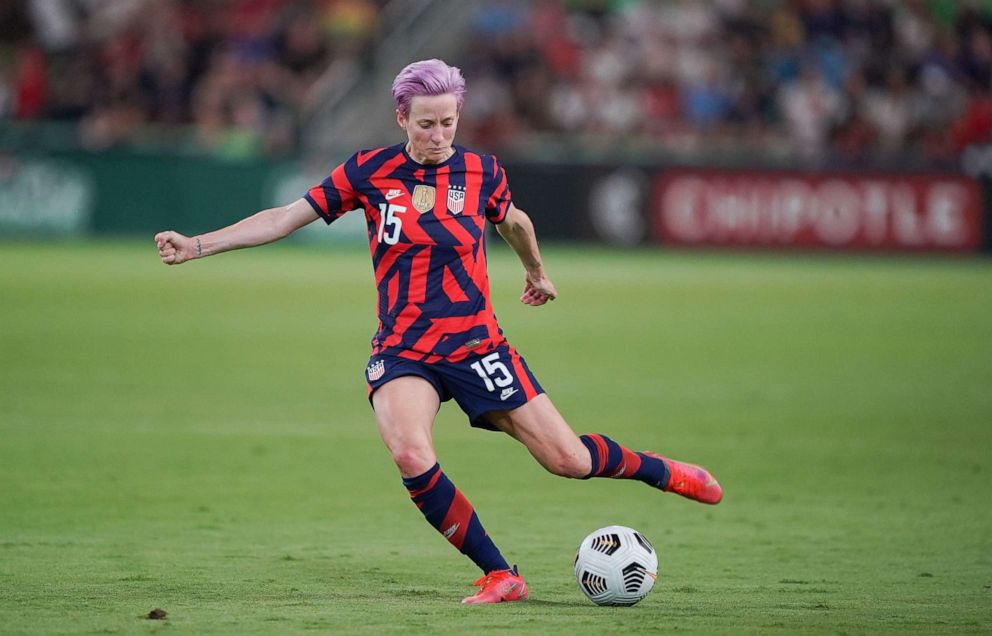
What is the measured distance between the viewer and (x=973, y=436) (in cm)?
1134

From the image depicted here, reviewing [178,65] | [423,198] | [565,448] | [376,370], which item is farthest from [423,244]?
[178,65]

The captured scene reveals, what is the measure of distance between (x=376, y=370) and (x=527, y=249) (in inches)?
37.9

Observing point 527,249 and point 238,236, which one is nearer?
point 238,236

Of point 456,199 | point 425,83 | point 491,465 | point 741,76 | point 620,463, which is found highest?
point 741,76

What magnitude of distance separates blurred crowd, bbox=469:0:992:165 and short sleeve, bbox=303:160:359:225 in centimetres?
2043

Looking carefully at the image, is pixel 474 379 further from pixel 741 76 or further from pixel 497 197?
pixel 741 76

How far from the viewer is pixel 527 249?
267 inches

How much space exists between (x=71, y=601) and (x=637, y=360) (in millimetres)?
9955

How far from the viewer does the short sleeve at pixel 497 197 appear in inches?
256

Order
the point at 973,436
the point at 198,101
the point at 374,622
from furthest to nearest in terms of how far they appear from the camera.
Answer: the point at 198,101, the point at 973,436, the point at 374,622

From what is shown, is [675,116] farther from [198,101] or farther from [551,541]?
[551,541]

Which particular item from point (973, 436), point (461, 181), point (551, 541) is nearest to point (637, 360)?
point (973, 436)

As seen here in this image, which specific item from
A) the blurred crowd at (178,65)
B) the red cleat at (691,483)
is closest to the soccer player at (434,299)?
the red cleat at (691,483)

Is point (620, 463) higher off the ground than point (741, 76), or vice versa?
point (741, 76)
